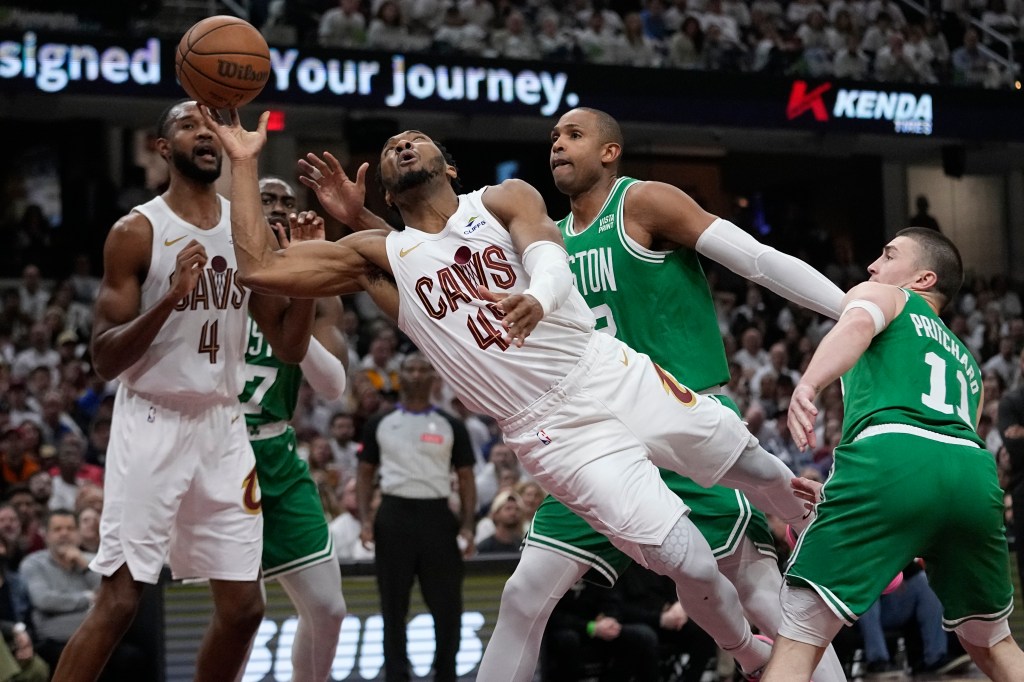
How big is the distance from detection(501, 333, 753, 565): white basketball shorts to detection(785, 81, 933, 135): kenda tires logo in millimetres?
15120

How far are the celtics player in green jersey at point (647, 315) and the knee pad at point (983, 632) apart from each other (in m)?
0.51

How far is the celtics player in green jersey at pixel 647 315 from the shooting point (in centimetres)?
496

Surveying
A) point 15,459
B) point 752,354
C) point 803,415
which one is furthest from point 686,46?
point 803,415

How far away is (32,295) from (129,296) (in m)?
10.9

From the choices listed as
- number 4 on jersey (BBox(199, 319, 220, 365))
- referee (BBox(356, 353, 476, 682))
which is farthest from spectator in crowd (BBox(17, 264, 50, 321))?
number 4 on jersey (BBox(199, 319, 220, 365))

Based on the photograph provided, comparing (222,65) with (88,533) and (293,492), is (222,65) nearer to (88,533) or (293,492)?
(293,492)

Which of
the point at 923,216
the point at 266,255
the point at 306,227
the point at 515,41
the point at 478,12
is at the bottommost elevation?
the point at 266,255

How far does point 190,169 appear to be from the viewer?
5234mm

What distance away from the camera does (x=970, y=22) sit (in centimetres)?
2144

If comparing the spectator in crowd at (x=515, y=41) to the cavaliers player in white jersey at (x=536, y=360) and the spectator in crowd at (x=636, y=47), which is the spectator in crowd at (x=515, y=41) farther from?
the cavaliers player in white jersey at (x=536, y=360)

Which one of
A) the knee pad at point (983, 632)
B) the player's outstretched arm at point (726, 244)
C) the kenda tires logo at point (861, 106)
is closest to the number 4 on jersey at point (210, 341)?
the player's outstretched arm at point (726, 244)

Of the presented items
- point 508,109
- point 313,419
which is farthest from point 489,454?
point 508,109

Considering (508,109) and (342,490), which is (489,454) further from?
(508,109)

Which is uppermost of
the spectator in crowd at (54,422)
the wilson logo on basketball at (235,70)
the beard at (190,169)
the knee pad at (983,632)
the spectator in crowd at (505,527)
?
the wilson logo on basketball at (235,70)
